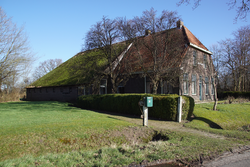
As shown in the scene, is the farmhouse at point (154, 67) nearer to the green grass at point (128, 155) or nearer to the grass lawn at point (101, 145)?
the grass lawn at point (101, 145)

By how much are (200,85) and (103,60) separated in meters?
11.7

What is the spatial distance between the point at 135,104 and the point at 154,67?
386cm

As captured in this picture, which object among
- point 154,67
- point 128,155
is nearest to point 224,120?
point 154,67

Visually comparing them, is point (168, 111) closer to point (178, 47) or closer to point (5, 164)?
point (178, 47)

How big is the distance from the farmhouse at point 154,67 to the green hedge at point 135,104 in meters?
2.66

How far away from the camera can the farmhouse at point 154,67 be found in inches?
607

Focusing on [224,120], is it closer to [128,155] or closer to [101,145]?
[101,145]

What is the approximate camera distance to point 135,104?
43.6 ft

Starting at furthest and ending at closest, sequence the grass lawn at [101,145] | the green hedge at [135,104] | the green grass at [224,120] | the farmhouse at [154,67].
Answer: the farmhouse at [154,67]
the green hedge at [135,104]
the green grass at [224,120]
the grass lawn at [101,145]

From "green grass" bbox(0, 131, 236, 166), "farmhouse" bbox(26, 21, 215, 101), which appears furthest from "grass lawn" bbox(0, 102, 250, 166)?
"farmhouse" bbox(26, 21, 215, 101)

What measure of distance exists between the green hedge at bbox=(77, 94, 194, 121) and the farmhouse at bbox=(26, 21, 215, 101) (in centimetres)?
266

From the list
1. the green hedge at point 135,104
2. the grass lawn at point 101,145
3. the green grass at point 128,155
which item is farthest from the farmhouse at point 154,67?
the green grass at point 128,155

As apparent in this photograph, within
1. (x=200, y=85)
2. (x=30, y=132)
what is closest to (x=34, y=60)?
(x=30, y=132)

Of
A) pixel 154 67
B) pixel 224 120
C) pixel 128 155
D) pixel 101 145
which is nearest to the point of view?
pixel 128 155
